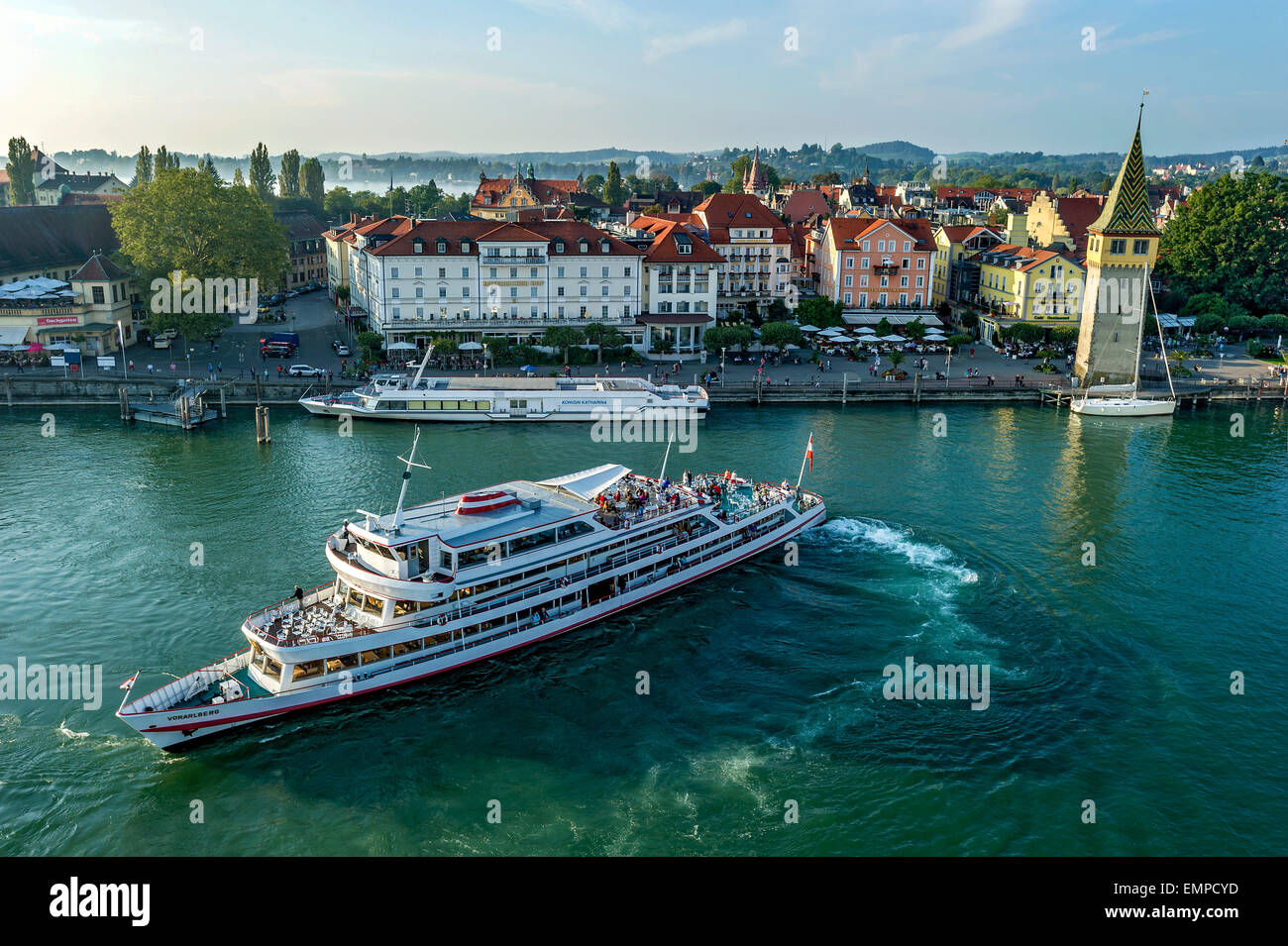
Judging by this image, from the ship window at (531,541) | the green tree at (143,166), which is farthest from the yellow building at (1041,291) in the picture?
the green tree at (143,166)

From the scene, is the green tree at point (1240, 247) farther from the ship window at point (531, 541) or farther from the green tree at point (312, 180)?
the green tree at point (312, 180)

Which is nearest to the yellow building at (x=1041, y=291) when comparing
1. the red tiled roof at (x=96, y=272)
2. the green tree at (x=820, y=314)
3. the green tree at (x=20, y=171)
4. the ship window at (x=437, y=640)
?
the green tree at (x=820, y=314)

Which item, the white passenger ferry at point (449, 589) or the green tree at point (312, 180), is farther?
the green tree at point (312, 180)

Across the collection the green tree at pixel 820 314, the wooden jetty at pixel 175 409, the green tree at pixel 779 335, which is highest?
the green tree at pixel 820 314

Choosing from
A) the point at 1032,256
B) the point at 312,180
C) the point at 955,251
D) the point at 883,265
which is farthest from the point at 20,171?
the point at 1032,256

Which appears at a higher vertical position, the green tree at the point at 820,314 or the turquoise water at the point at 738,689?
the green tree at the point at 820,314

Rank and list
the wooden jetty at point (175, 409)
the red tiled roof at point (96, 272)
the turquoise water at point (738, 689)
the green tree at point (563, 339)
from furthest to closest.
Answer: the red tiled roof at point (96, 272) < the green tree at point (563, 339) < the wooden jetty at point (175, 409) < the turquoise water at point (738, 689)

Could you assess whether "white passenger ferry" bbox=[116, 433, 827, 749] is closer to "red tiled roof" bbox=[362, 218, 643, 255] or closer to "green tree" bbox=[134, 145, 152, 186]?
"red tiled roof" bbox=[362, 218, 643, 255]

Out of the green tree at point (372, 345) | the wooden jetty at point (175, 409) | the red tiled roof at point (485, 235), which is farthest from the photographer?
the red tiled roof at point (485, 235)
